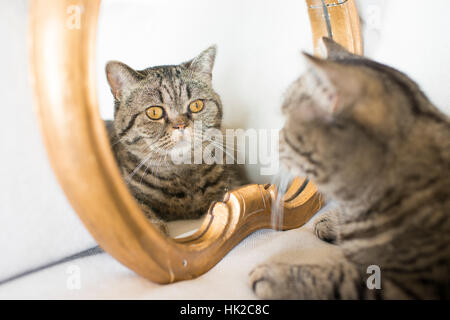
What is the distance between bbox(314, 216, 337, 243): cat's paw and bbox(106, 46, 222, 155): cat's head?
16.1 inches

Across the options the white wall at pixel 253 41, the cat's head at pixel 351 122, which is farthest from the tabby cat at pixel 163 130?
the cat's head at pixel 351 122

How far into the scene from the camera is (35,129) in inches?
24.1

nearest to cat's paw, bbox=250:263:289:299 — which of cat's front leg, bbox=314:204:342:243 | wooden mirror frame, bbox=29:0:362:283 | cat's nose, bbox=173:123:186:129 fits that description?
wooden mirror frame, bbox=29:0:362:283

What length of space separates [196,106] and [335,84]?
555 mm

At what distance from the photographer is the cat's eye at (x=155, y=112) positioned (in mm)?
914

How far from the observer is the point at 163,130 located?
35.4 inches

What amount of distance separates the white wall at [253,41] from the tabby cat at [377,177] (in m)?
0.46

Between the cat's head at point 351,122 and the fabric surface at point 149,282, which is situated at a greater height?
the cat's head at point 351,122

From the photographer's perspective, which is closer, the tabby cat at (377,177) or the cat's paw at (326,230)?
the tabby cat at (377,177)

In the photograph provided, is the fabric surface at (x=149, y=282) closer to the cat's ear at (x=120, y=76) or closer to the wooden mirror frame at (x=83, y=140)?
the wooden mirror frame at (x=83, y=140)

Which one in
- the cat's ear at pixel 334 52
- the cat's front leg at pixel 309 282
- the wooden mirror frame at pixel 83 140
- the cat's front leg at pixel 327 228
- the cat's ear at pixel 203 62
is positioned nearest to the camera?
the wooden mirror frame at pixel 83 140

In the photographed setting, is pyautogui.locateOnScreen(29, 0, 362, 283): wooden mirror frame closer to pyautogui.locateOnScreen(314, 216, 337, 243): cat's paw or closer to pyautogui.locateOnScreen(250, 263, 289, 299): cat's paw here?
pyautogui.locateOnScreen(250, 263, 289, 299): cat's paw

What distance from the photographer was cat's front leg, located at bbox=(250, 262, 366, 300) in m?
0.53
